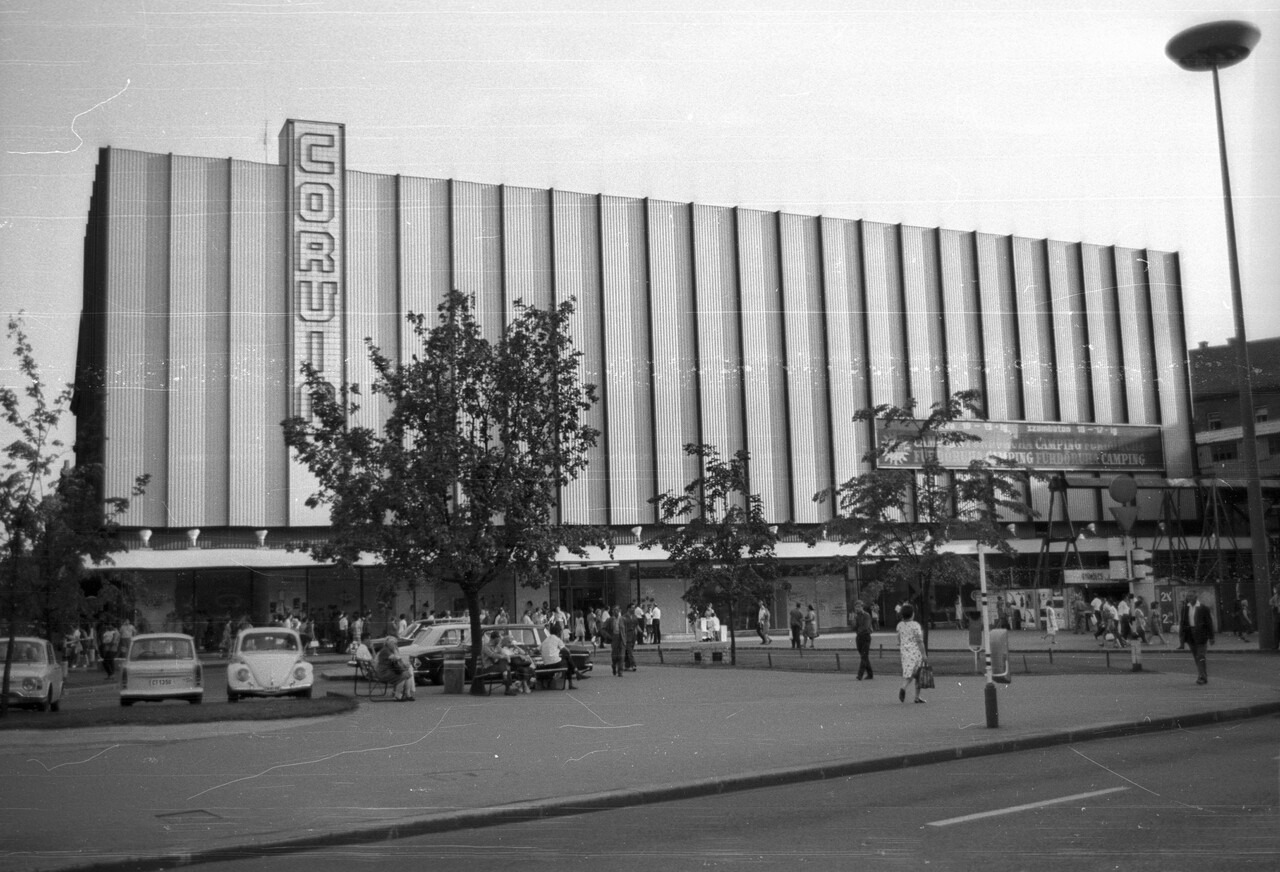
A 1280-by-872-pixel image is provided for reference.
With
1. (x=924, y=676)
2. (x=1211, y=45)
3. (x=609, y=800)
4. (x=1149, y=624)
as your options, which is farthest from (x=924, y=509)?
(x=1211, y=45)

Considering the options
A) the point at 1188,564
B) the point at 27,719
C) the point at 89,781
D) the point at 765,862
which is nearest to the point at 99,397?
the point at 27,719

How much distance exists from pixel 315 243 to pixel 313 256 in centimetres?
56

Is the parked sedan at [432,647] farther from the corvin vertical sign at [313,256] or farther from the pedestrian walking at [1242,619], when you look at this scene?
the pedestrian walking at [1242,619]

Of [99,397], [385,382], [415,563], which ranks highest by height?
[99,397]

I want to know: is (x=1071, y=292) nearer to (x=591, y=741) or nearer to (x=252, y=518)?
(x=252, y=518)

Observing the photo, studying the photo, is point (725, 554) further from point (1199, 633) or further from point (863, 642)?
point (1199, 633)

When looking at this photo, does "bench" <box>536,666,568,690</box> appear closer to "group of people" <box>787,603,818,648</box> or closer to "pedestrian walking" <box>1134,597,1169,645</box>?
"group of people" <box>787,603,818,648</box>

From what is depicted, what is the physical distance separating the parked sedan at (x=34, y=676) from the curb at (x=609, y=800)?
15.7 m

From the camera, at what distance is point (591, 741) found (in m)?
15.4

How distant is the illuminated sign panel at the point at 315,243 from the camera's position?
48.2 metres

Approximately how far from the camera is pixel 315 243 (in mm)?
48844

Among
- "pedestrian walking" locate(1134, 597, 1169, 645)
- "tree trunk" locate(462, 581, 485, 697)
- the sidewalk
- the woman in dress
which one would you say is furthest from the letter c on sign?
the woman in dress

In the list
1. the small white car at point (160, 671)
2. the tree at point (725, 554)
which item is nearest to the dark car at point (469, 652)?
the tree at point (725, 554)

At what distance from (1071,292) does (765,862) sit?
181ft
